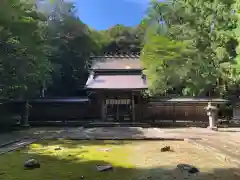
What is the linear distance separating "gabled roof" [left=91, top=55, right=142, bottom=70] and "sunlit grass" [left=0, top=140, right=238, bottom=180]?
1744 cm

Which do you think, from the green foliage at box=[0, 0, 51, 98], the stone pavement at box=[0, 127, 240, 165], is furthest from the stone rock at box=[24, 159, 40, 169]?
the green foliage at box=[0, 0, 51, 98]

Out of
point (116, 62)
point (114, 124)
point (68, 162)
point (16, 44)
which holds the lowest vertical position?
point (68, 162)

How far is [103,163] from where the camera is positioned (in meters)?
8.16

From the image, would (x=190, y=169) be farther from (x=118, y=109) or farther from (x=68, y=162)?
(x=118, y=109)

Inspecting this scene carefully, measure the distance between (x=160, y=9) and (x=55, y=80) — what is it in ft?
48.6

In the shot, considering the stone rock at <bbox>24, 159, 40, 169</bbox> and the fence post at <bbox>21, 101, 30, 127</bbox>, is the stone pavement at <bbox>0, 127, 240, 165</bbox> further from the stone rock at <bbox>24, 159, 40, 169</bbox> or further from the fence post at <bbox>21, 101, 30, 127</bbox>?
the stone rock at <bbox>24, 159, 40, 169</bbox>

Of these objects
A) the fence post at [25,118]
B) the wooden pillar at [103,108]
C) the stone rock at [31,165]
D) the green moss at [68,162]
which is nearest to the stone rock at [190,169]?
the green moss at [68,162]

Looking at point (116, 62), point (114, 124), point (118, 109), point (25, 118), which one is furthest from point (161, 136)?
point (116, 62)

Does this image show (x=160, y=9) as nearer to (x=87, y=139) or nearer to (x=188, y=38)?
(x=188, y=38)

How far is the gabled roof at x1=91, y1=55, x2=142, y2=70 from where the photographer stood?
28125 mm

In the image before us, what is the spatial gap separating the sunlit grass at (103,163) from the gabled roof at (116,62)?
57.2 feet

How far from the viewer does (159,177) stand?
6449 mm

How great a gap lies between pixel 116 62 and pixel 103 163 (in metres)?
21.9

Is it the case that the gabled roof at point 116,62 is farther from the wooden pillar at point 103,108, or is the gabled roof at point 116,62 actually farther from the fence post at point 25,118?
the fence post at point 25,118
